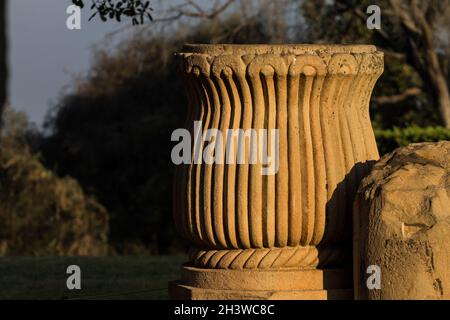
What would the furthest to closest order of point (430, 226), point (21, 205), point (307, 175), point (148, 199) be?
point (148, 199)
point (21, 205)
point (307, 175)
point (430, 226)

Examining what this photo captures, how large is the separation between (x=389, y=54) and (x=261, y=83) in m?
13.8

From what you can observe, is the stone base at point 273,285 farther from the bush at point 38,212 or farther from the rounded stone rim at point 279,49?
the bush at point 38,212

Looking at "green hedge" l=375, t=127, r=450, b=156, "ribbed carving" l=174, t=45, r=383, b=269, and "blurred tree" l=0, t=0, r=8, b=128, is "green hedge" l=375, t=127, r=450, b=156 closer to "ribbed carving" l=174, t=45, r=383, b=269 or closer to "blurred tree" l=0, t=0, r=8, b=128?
"blurred tree" l=0, t=0, r=8, b=128

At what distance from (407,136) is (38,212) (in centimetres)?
737

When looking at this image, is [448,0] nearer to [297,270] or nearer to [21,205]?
[21,205]

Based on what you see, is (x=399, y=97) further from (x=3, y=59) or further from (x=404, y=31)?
(x=3, y=59)

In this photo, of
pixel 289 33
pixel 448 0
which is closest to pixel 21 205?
pixel 289 33

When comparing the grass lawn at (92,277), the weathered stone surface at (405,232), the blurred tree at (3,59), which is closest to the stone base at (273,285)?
the weathered stone surface at (405,232)

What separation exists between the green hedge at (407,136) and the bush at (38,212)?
662 cm

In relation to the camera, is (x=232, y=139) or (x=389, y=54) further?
(x=389, y=54)

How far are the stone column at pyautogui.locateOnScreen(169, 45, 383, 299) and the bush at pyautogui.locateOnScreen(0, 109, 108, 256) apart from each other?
39.6 ft

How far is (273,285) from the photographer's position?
5.57 metres

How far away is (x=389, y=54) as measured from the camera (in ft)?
62.6

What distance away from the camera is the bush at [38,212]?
17641 millimetres
